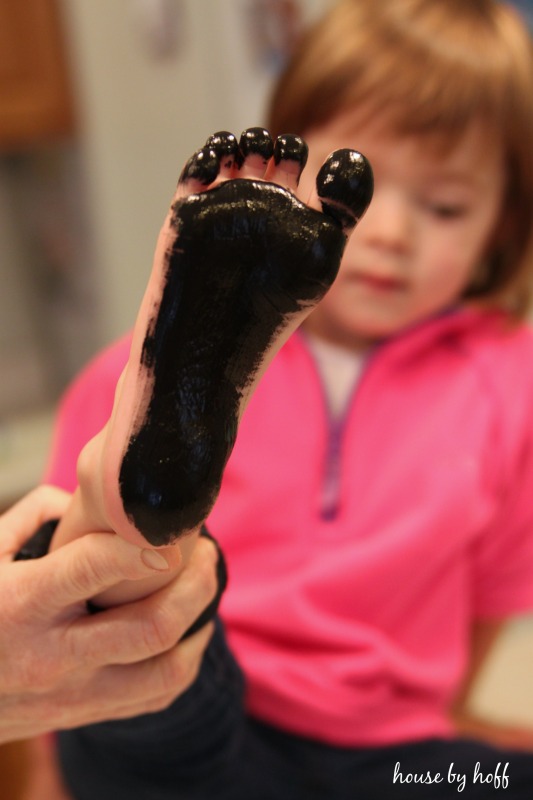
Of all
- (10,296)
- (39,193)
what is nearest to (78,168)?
(39,193)

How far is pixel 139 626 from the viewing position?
0.38 metres

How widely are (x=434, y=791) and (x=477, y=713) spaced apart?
0.22m

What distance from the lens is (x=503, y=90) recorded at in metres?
0.62

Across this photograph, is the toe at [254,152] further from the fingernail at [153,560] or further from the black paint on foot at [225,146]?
the fingernail at [153,560]

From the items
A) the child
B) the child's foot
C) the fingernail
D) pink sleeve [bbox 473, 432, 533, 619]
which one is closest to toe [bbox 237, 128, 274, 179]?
the child's foot

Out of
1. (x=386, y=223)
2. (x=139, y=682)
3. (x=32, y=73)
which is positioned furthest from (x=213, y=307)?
(x=32, y=73)

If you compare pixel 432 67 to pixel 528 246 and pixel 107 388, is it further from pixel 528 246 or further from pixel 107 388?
pixel 107 388

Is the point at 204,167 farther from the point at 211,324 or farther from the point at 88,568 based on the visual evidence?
the point at 88,568

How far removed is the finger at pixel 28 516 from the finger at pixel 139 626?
0.08 metres

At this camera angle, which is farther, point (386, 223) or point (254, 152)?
point (386, 223)

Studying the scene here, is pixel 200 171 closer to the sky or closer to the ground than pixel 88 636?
closer to the sky

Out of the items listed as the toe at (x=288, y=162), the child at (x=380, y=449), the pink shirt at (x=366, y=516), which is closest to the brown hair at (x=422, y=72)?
the child at (x=380, y=449)

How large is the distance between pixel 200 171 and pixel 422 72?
1.30 feet

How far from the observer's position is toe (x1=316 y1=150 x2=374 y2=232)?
283 mm
